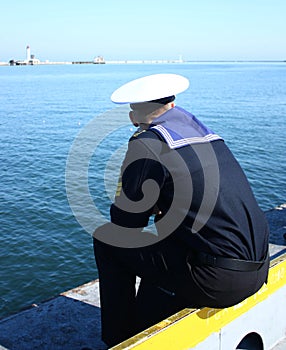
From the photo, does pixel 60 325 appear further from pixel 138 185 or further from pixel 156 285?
pixel 138 185

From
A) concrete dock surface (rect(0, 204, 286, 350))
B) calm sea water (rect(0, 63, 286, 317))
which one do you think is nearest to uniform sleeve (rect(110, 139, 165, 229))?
concrete dock surface (rect(0, 204, 286, 350))

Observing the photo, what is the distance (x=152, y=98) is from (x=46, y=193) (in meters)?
13.9

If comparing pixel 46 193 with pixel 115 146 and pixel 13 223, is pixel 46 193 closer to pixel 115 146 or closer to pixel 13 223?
pixel 13 223

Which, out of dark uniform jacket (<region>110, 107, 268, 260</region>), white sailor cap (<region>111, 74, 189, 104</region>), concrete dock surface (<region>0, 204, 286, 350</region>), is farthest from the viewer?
concrete dock surface (<region>0, 204, 286, 350</region>)

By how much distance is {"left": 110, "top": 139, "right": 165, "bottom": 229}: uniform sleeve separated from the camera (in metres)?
2.42

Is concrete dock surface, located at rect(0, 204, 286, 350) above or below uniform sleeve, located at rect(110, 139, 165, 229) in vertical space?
below

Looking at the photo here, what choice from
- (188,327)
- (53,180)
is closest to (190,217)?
(188,327)

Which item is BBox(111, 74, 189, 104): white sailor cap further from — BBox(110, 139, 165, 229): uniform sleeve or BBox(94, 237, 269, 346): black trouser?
BBox(94, 237, 269, 346): black trouser

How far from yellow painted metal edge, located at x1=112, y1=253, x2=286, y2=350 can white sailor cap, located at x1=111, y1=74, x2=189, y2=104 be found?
136 cm

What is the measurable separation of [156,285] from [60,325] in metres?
1.77

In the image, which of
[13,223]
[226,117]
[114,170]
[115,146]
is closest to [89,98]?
[226,117]

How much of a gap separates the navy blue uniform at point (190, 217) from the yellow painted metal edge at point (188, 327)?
0.13m

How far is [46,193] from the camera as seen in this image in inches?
628

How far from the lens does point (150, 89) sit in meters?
2.60
